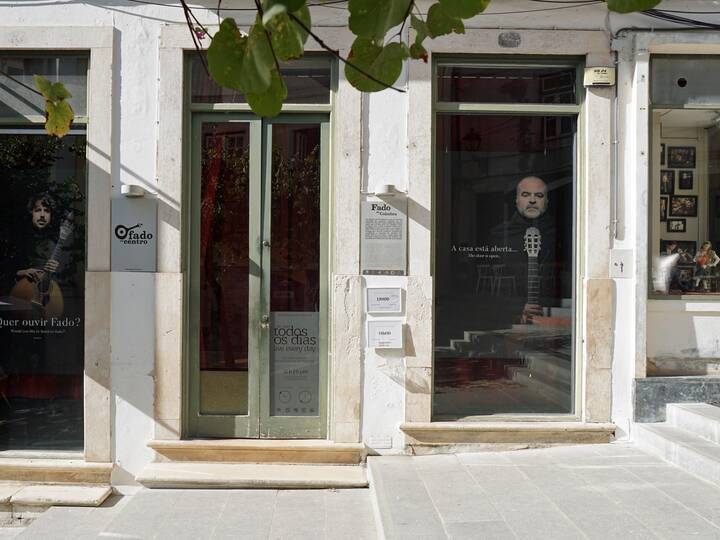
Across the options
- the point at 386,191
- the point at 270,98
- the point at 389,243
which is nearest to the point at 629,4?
the point at 270,98

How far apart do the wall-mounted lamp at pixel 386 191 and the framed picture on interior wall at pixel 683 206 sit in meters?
2.37

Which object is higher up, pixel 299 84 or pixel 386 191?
pixel 299 84

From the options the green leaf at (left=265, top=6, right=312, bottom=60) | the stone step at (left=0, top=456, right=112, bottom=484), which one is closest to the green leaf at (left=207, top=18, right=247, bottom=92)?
the green leaf at (left=265, top=6, right=312, bottom=60)

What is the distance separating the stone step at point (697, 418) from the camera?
18.8 ft

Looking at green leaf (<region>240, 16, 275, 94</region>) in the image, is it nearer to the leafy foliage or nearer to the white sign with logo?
the leafy foliage

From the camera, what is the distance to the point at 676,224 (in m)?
6.76

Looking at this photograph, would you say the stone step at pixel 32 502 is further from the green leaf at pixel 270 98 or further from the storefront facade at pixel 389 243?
the green leaf at pixel 270 98

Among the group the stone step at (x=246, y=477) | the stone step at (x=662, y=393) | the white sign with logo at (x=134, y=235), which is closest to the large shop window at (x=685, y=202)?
the stone step at (x=662, y=393)

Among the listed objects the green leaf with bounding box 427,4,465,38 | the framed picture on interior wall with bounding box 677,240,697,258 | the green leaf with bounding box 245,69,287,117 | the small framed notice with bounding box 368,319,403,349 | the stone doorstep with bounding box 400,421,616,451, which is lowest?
the stone doorstep with bounding box 400,421,616,451

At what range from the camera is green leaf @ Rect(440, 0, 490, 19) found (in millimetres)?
2159

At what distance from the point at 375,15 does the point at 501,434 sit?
4847 millimetres

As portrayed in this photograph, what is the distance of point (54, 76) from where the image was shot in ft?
21.4

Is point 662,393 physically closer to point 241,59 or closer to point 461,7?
point 461,7

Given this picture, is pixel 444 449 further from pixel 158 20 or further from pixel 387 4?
pixel 387 4
